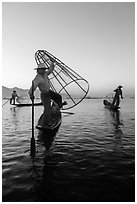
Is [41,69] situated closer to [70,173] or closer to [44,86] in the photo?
[44,86]

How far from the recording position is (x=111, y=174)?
557cm

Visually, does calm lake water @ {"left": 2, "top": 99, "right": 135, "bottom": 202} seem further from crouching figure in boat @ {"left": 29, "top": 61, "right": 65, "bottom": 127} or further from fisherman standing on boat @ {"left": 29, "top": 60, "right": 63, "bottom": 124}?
fisherman standing on boat @ {"left": 29, "top": 60, "right": 63, "bottom": 124}

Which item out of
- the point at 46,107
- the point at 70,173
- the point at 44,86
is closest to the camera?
the point at 70,173

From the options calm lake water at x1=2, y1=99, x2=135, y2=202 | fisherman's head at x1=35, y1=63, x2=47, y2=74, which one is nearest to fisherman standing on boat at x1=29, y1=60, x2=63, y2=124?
fisherman's head at x1=35, y1=63, x2=47, y2=74

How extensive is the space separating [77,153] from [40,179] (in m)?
2.80

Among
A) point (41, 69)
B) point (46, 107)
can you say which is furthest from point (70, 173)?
point (41, 69)

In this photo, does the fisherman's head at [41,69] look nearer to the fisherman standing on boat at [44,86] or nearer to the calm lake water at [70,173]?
the fisherman standing on boat at [44,86]

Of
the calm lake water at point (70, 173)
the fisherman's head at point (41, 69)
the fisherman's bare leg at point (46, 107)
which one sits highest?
the fisherman's head at point (41, 69)

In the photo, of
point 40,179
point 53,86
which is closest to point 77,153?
point 40,179

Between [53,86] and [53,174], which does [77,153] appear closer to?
[53,174]

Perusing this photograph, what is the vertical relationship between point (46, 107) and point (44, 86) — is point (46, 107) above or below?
below

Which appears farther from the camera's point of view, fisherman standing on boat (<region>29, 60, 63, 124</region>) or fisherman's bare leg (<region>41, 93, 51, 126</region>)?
fisherman's bare leg (<region>41, 93, 51, 126</region>)

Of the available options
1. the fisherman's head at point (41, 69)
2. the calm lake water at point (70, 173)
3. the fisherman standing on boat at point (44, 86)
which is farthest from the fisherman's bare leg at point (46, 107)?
the calm lake water at point (70, 173)

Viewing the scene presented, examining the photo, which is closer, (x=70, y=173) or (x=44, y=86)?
(x=70, y=173)
